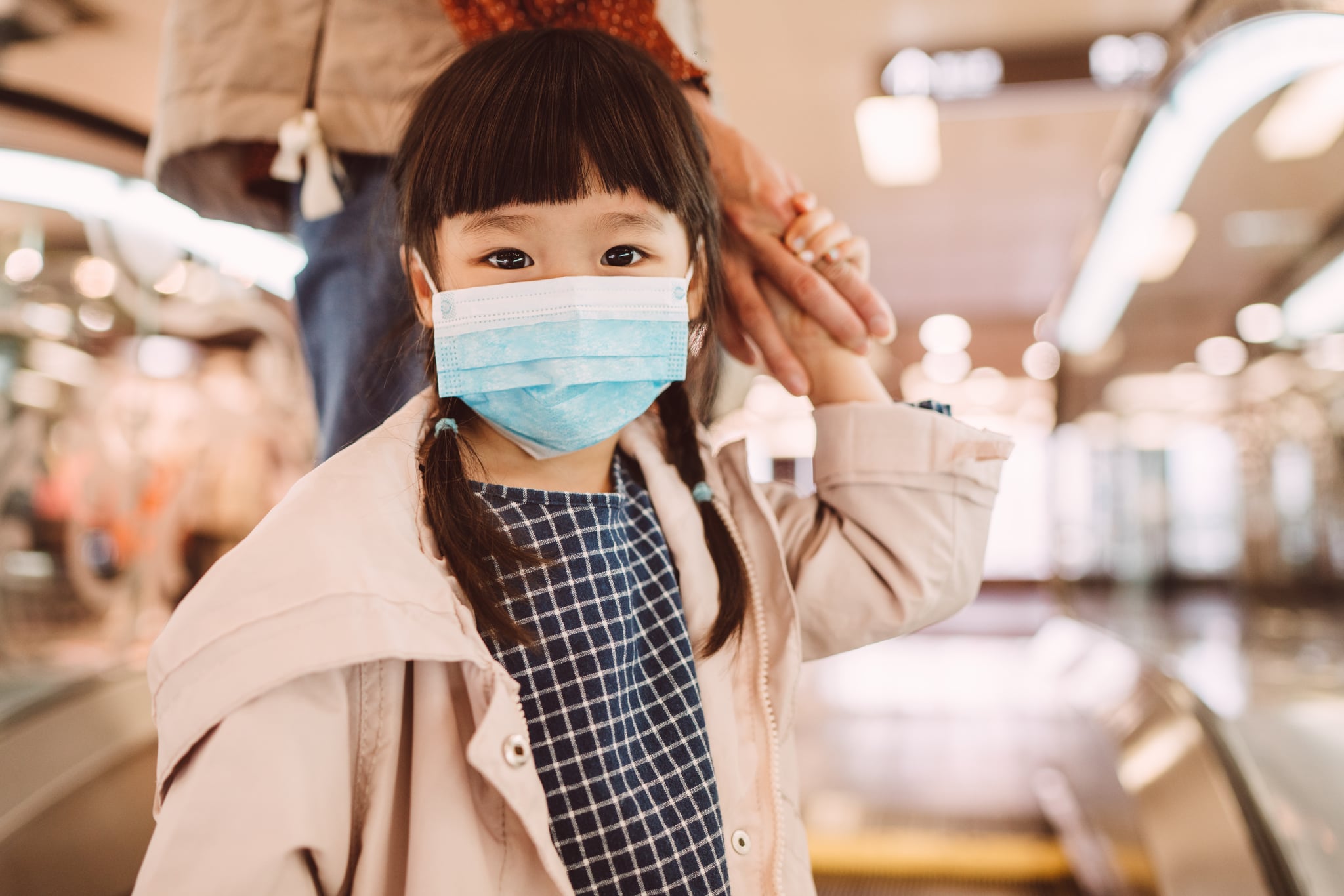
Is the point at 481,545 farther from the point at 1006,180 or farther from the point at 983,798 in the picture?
the point at 1006,180

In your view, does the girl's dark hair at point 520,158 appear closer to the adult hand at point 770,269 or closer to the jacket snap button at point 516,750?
the jacket snap button at point 516,750

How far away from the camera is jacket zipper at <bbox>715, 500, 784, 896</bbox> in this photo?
0.98m

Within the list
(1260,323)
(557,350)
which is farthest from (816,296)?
(1260,323)

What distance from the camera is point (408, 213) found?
1.02m

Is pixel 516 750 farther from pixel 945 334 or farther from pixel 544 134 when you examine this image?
pixel 945 334

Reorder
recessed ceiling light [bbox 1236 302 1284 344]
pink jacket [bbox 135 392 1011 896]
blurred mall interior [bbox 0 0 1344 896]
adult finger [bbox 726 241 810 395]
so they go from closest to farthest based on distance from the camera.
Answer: pink jacket [bbox 135 392 1011 896]
adult finger [bbox 726 241 810 395]
blurred mall interior [bbox 0 0 1344 896]
recessed ceiling light [bbox 1236 302 1284 344]

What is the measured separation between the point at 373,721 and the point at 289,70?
94 centimetres

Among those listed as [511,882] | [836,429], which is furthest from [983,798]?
[511,882]

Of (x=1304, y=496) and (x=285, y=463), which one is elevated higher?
(x=285, y=463)

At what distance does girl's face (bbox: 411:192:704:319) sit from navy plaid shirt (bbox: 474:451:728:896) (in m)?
0.22

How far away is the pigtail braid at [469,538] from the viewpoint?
35.2 inches

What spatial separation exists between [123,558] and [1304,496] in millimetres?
7207

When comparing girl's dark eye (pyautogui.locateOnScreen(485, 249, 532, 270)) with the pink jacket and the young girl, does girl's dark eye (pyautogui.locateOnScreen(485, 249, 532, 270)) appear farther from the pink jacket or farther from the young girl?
the pink jacket

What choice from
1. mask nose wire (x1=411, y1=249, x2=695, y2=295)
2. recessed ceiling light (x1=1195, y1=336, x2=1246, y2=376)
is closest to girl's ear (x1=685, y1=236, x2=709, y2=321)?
mask nose wire (x1=411, y1=249, x2=695, y2=295)
